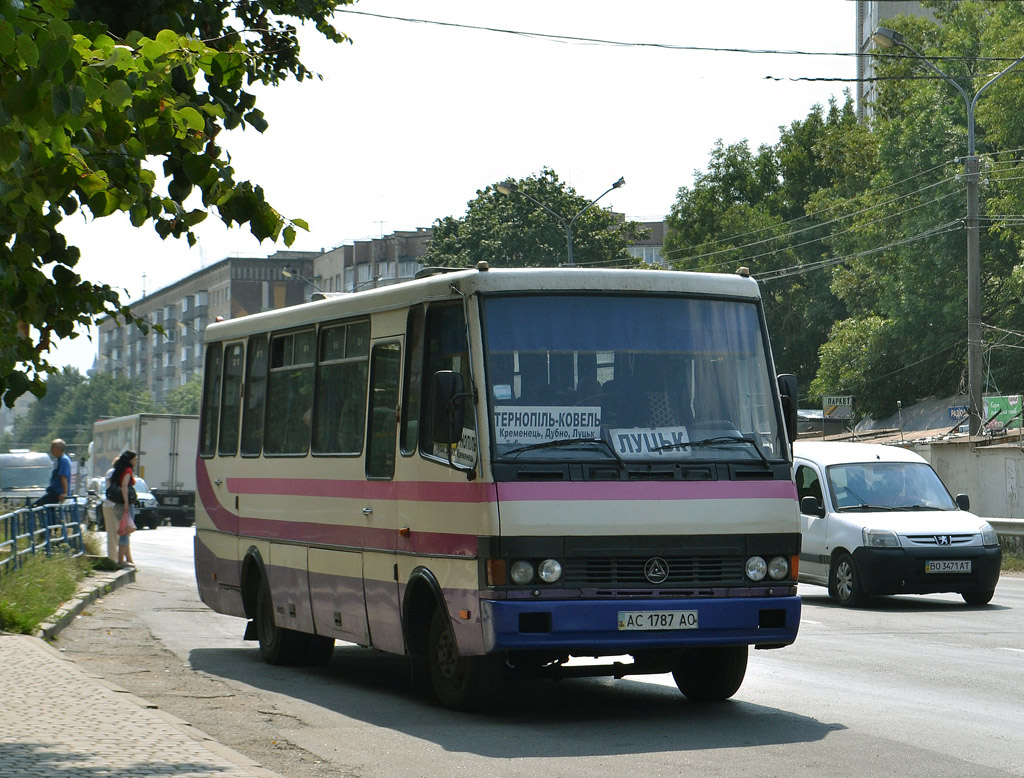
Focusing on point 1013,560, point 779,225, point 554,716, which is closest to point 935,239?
point 779,225

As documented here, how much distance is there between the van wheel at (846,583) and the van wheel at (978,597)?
46.5 inches

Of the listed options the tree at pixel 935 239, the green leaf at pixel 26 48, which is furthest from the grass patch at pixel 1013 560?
the green leaf at pixel 26 48

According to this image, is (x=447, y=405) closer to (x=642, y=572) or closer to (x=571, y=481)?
(x=571, y=481)

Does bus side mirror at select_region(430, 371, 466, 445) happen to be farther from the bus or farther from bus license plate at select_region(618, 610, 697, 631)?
bus license plate at select_region(618, 610, 697, 631)

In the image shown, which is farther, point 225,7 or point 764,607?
point 225,7

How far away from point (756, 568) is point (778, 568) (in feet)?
0.55

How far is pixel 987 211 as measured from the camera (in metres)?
52.0

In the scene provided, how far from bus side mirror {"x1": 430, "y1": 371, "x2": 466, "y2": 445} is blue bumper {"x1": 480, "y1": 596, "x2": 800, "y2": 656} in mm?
1021

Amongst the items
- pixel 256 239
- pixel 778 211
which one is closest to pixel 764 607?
pixel 256 239

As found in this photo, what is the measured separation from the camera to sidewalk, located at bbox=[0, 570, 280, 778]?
24.9ft

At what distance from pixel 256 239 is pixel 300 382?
4650 mm

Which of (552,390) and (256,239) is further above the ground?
(256,239)

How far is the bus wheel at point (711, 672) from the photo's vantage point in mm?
10578

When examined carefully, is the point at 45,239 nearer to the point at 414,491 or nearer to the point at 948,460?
the point at 414,491
